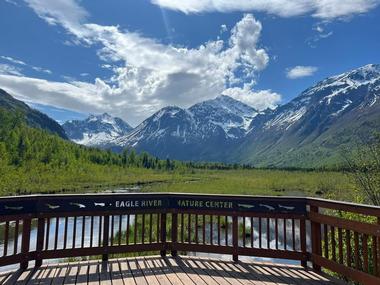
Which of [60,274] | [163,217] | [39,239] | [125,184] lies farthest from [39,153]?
[60,274]

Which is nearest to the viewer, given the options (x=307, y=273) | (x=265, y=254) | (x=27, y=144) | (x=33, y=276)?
(x=33, y=276)

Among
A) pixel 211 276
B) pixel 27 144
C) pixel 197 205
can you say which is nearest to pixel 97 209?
pixel 197 205

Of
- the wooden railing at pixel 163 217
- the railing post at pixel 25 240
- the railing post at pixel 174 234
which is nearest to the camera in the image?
the wooden railing at pixel 163 217

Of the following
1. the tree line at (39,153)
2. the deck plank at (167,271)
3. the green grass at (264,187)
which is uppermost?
the tree line at (39,153)

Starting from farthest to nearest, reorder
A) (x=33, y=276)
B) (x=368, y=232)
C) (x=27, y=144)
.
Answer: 1. (x=27, y=144)
2. (x=33, y=276)
3. (x=368, y=232)

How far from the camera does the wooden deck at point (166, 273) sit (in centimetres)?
661

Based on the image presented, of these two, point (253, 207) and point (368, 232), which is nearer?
point (368, 232)

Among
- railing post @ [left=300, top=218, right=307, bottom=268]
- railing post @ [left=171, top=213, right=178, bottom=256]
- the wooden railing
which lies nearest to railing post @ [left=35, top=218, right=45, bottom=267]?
the wooden railing

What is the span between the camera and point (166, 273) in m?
7.11

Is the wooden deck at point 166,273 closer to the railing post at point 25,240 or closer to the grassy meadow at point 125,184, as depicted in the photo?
the railing post at point 25,240

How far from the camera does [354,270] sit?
632 cm

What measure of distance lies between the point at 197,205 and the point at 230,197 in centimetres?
82

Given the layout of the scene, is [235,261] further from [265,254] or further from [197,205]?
[197,205]

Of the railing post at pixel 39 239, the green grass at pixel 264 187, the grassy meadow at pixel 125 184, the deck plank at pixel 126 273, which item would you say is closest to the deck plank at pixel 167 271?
the deck plank at pixel 126 273
